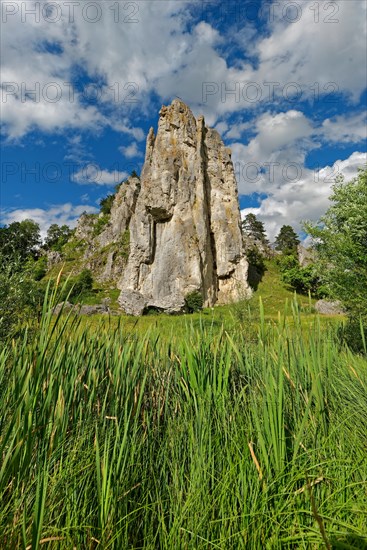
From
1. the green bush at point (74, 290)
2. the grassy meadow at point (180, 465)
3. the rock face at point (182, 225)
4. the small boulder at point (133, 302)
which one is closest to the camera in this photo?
the grassy meadow at point (180, 465)

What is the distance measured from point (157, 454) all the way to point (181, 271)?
33.4m

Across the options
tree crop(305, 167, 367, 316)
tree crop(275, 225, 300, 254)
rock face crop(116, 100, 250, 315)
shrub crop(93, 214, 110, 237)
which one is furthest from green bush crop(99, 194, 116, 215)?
tree crop(305, 167, 367, 316)

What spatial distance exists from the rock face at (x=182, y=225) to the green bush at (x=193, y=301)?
749 mm

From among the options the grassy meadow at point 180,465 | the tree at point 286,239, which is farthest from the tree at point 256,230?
the grassy meadow at point 180,465

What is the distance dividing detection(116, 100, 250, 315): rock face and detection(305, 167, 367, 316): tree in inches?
995

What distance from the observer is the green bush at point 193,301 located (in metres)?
32.5

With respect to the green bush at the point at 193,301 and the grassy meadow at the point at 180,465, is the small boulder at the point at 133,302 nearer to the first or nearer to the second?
the green bush at the point at 193,301

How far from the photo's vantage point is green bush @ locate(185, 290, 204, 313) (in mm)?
32484

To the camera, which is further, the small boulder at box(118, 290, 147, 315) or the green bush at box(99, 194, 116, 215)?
the green bush at box(99, 194, 116, 215)

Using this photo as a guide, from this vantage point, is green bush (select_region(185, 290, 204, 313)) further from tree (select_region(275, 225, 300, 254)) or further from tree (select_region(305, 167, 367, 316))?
tree (select_region(275, 225, 300, 254))

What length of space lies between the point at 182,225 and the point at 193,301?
10150mm

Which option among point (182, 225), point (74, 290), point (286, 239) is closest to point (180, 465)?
point (74, 290)

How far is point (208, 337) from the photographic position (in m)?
3.17

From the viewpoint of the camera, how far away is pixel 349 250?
8281mm
